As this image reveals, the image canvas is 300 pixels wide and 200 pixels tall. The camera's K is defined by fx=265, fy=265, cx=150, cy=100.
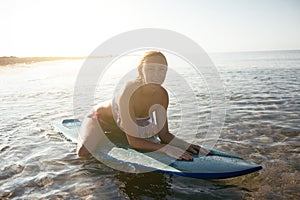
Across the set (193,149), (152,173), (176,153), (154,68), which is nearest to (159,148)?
(176,153)

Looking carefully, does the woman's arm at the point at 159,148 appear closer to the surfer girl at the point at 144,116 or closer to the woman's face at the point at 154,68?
the surfer girl at the point at 144,116

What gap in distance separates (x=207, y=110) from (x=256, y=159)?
4619 mm

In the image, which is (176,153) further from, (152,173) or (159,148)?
(152,173)

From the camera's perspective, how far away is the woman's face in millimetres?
4098

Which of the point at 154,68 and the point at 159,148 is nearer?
the point at 154,68

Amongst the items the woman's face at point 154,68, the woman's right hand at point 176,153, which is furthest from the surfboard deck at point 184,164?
the woman's face at point 154,68

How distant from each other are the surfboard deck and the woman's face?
51.7 inches

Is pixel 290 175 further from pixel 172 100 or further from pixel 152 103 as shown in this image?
pixel 172 100

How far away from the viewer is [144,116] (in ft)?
15.7

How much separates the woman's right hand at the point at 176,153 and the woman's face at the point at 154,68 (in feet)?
3.81

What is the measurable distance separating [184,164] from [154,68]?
1588 mm

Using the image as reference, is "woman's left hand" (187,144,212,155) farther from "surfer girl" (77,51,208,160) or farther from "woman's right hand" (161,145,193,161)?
"woman's right hand" (161,145,193,161)

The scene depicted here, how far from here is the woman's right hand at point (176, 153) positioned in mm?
4301

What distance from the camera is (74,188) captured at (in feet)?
14.1
